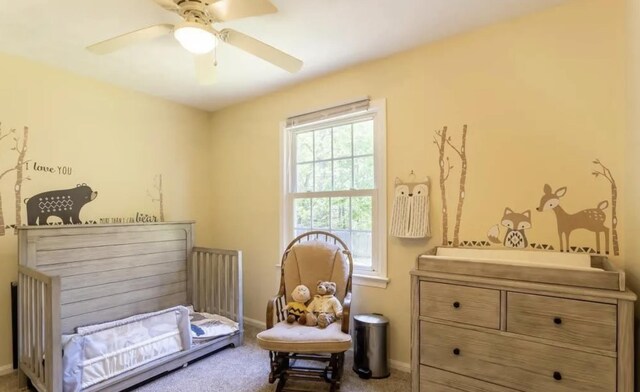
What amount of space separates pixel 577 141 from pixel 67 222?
3897 millimetres

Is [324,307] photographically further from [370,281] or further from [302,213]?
[302,213]

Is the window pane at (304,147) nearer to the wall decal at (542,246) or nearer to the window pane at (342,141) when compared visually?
the window pane at (342,141)

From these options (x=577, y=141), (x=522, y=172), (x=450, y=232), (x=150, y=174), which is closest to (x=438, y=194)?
(x=450, y=232)

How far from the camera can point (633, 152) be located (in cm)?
163

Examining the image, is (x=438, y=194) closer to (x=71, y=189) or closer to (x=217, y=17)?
(x=217, y=17)

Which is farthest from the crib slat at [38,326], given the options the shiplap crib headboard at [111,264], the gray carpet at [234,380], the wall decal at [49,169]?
the wall decal at [49,169]

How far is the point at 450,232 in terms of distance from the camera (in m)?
2.35

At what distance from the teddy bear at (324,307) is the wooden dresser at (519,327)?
68cm

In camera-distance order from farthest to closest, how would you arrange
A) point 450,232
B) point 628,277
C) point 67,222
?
point 67,222
point 450,232
point 628,277

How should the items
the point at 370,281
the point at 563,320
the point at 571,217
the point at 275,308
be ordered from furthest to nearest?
the point at 370,281
the point at 275,308
the point at 571,217
the point at 563,320

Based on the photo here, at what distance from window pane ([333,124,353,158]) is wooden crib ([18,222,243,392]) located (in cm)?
135

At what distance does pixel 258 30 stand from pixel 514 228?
216cm

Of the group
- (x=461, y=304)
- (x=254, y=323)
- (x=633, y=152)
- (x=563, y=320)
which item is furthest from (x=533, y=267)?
(x=254, y=323)

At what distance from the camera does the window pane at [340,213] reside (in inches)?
118
